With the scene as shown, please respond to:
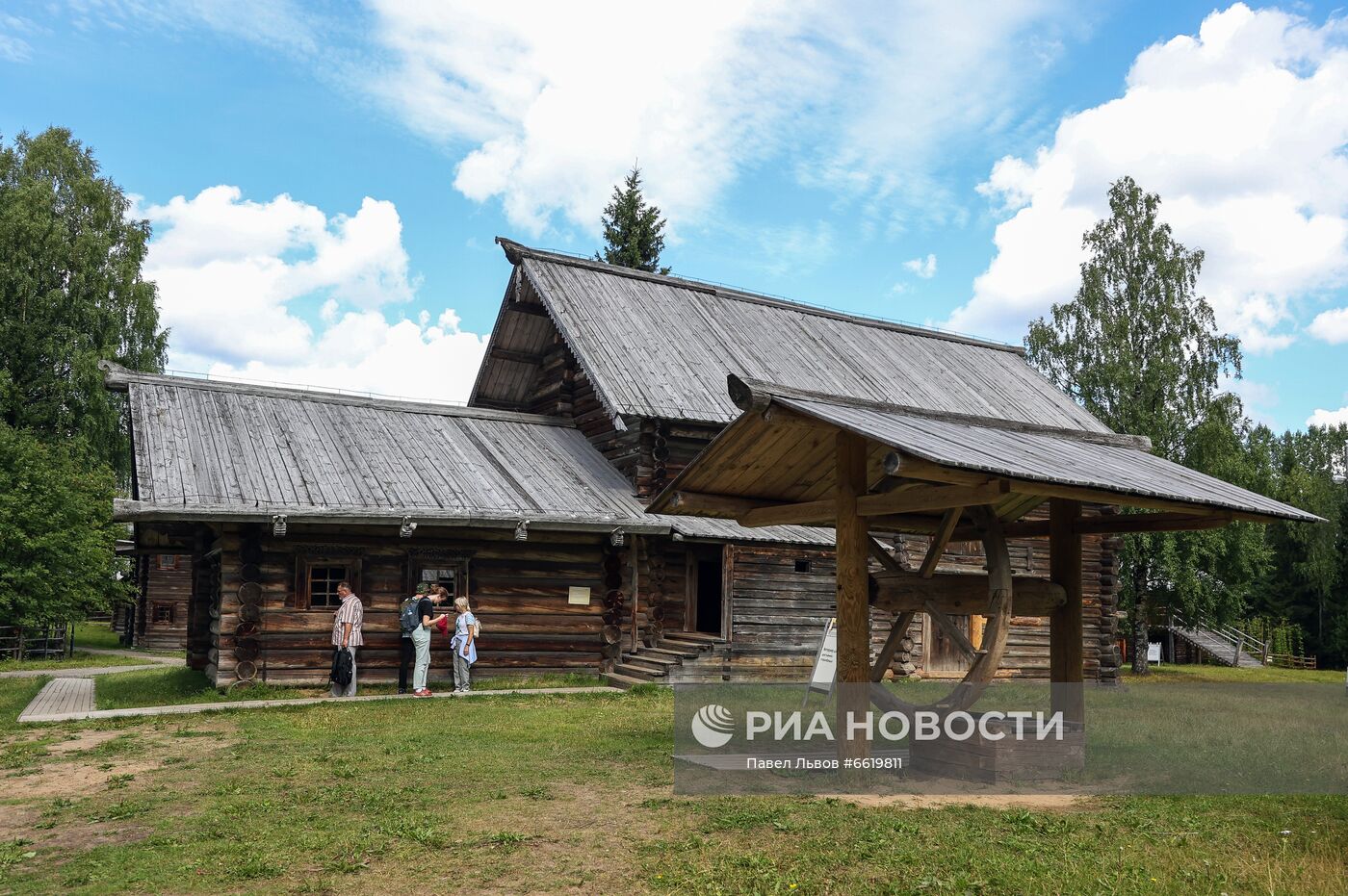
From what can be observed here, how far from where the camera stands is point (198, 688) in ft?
53.0

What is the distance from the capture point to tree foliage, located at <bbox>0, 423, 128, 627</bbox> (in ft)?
84.4

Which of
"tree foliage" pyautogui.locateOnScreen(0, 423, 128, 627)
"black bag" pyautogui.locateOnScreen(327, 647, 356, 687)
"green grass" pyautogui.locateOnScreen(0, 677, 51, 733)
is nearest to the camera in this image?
"green grass" pyautogui.locateOnScreen(0, 677, 51, 733)

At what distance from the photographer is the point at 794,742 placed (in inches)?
430

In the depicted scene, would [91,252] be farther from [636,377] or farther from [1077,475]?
[1077,475]

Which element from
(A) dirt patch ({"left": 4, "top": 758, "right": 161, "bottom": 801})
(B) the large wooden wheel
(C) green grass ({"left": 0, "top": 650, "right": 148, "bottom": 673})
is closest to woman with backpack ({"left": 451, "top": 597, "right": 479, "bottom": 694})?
(A) dirt patch ({"left": 4, "top": 758, "right": 161, "bottom": 801})

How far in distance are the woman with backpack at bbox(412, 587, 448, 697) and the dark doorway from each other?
8.26 meters

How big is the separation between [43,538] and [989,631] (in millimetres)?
24289

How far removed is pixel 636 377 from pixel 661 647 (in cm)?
497

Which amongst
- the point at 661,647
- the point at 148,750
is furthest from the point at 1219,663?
the point at 148,750

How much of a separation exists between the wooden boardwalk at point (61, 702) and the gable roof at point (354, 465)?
2573 millimetres

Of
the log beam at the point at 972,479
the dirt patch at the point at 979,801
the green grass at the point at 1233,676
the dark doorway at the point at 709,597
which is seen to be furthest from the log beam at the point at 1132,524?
the green grass at the point at 1233,676

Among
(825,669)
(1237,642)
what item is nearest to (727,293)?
(825,669)

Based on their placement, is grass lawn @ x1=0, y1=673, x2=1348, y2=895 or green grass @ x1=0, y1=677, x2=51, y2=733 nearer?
grass lawn @ x1=0, y1=673, x2=1348, y2=895

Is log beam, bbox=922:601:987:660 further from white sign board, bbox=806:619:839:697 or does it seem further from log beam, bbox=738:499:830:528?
white sign board, bbox=806:619:839:697
